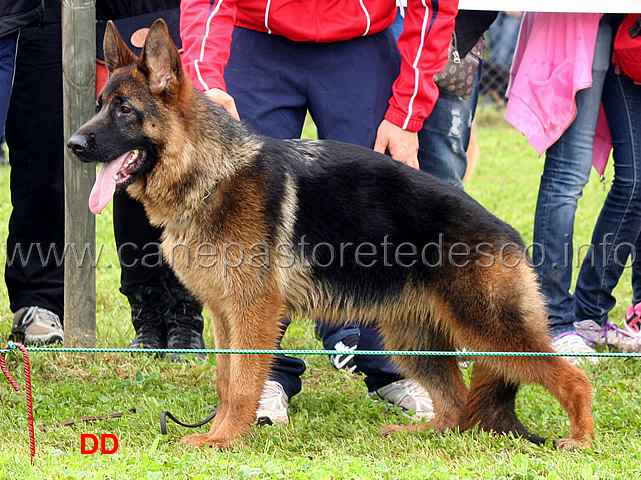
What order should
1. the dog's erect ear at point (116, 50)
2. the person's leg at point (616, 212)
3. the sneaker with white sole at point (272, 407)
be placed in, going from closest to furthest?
the dog's erect ear at point (116, 50), the sneaker with white sole at point (272, 407), the person's leg at point (616, 212)

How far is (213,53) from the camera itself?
11.8ft

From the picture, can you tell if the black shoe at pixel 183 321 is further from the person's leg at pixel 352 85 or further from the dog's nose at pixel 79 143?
the dog's nose at pixel 79 143

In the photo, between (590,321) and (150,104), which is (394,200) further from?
(590,321)

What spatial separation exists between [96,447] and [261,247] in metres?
1.05

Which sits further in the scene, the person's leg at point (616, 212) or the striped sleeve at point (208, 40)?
the person's leg at point (616, 212)

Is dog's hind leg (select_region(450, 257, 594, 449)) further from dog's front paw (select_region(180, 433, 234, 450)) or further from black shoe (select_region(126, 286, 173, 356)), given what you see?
black shoe (select_region(126, 286, 173, 356))

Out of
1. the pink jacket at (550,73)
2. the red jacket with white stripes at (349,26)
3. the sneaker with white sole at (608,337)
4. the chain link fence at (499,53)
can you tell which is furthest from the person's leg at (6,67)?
the chain link fence at (499,53)

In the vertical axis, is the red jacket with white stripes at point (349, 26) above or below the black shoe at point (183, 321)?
above

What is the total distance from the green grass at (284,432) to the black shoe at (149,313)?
0.16 metres

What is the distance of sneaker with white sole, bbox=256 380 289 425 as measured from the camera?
3.72m

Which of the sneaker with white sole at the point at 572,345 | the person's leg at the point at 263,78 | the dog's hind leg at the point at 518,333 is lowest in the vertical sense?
the sneaker with white sole at the point at 572,345

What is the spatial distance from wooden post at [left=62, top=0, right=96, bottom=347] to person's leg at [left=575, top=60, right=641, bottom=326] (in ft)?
10.2

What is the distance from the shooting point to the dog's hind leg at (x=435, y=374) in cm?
367

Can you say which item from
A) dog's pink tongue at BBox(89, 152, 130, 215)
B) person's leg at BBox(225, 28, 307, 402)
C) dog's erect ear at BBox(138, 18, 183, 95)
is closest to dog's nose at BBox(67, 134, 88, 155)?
dog's pink tongue at BBox(89, 152, 130, 215)
